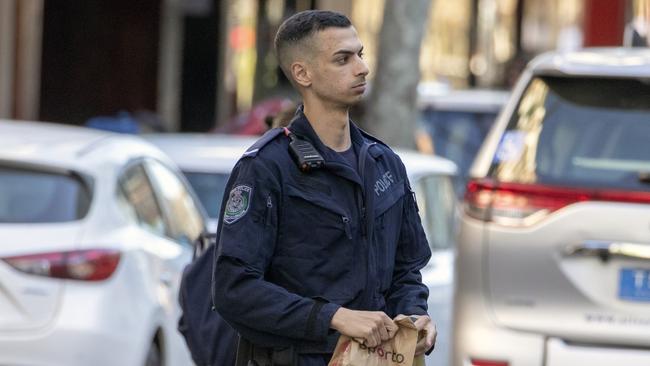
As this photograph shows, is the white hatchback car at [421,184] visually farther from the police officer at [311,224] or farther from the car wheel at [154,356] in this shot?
the police officer at [311,224]

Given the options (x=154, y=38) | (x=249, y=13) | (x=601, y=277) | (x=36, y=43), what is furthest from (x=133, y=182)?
(x=249, y=13)

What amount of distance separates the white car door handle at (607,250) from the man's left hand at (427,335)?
235 centimetres

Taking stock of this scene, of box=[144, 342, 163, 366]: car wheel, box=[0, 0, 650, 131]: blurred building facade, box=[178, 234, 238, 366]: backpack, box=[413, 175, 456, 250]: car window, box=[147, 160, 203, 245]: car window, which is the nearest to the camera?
box=[178, 234, 238, 366]: backpack

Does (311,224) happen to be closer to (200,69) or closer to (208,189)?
(208,189)

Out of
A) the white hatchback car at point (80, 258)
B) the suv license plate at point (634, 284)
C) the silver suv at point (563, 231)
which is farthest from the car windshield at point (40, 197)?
the suv license plate at point (634, 284)

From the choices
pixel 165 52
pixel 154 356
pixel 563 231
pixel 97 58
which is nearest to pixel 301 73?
pixel 563 231

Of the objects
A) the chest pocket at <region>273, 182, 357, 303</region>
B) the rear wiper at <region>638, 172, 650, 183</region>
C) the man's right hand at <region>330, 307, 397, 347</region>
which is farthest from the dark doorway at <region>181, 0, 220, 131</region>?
the man's right hand at <region>330, 307, 397, 347</region>

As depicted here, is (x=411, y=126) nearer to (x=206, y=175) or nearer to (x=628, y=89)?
(x=206, y=175)

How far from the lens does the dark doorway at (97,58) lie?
2394cm

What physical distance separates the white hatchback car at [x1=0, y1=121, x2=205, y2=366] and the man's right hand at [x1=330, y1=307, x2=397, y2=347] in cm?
325

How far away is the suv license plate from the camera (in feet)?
22.4

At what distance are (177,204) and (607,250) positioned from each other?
118 inches

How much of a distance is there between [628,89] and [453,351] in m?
1.24

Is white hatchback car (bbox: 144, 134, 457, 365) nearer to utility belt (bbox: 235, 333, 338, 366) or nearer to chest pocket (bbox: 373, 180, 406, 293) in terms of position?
chest pocket (bbox: 373, 180, 406, 293)
